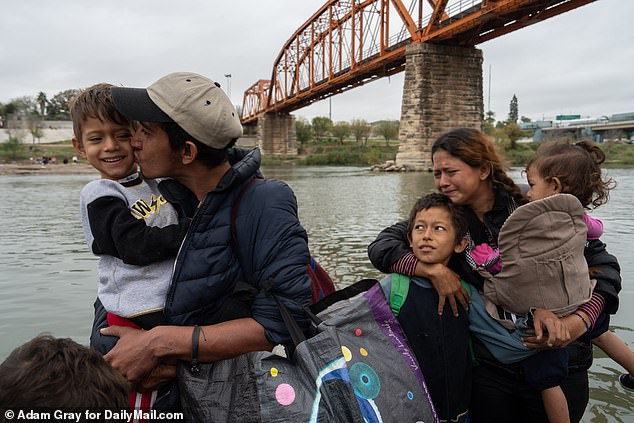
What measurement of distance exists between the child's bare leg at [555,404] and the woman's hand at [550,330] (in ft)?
0.73

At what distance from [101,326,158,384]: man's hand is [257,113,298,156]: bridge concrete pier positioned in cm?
5219

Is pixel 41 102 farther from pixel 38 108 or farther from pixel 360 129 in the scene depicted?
pixel 360 129

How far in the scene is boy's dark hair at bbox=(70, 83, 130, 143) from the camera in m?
1.68

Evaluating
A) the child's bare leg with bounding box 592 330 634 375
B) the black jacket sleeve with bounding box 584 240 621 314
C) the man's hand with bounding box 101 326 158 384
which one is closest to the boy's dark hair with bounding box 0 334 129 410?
the man's hand with bounding box 101 326 158 384

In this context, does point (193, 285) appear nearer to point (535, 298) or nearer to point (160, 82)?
point (160, 82)

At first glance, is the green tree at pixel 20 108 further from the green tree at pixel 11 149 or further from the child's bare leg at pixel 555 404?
the child's bare leg at pixel 555 404

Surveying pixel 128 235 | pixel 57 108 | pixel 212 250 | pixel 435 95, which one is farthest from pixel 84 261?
pixel 57 108

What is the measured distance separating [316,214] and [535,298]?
27.4 feet

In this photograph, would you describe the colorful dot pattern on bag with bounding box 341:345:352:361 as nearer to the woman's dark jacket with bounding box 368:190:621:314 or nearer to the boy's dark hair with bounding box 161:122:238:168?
the woman's dark jacket with bounding box 368:190:621:314

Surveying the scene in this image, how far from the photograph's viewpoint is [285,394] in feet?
4.11

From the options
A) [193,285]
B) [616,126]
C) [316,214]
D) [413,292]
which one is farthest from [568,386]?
[616,126]

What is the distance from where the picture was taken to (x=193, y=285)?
4.64 feet

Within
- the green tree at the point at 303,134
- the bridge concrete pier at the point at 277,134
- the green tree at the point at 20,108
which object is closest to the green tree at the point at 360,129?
the green tree at the point at 303,134

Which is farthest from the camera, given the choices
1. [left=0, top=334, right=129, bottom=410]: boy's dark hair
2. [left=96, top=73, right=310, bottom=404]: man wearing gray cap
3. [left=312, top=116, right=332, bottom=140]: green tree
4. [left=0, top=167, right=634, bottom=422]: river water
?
[left=312, top=116, right=332, bottom=140]: green tree
